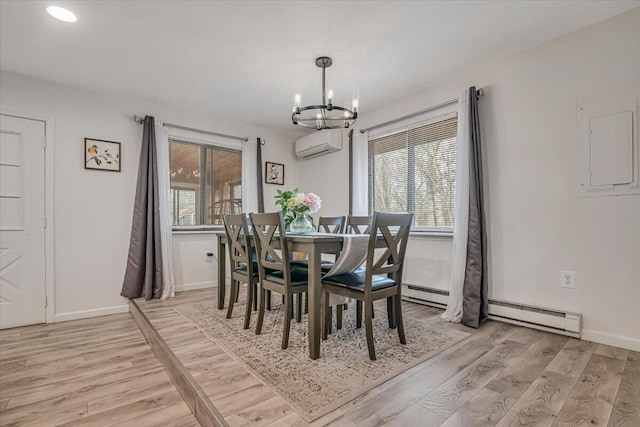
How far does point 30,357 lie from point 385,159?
12.2ft

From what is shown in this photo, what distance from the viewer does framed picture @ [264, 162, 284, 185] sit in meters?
4.72

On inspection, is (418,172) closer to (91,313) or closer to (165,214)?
(165,214)

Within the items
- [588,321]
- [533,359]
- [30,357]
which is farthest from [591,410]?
[30,357]

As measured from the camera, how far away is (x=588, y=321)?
2281 mm

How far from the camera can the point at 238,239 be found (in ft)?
9.00

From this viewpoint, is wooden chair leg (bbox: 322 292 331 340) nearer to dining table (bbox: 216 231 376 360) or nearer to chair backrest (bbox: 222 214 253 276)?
dining table (bbox: 216 231 376 360)

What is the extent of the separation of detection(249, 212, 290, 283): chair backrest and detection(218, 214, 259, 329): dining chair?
166mm

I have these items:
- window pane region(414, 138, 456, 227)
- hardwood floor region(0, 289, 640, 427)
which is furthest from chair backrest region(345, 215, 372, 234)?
hardwood floor region(0, 289, 640, 427)

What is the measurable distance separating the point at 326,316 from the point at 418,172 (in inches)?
79.1

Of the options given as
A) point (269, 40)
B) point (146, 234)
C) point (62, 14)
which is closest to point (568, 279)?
point (269, 40)

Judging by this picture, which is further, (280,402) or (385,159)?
(385,159)

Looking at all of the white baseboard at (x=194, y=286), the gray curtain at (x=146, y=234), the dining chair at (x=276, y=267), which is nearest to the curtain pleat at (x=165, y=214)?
the gray curtain at (x=146, y=234)

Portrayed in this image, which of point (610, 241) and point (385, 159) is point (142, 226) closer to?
point (385, 159)

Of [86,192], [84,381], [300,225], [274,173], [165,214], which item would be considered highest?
[274,173]
